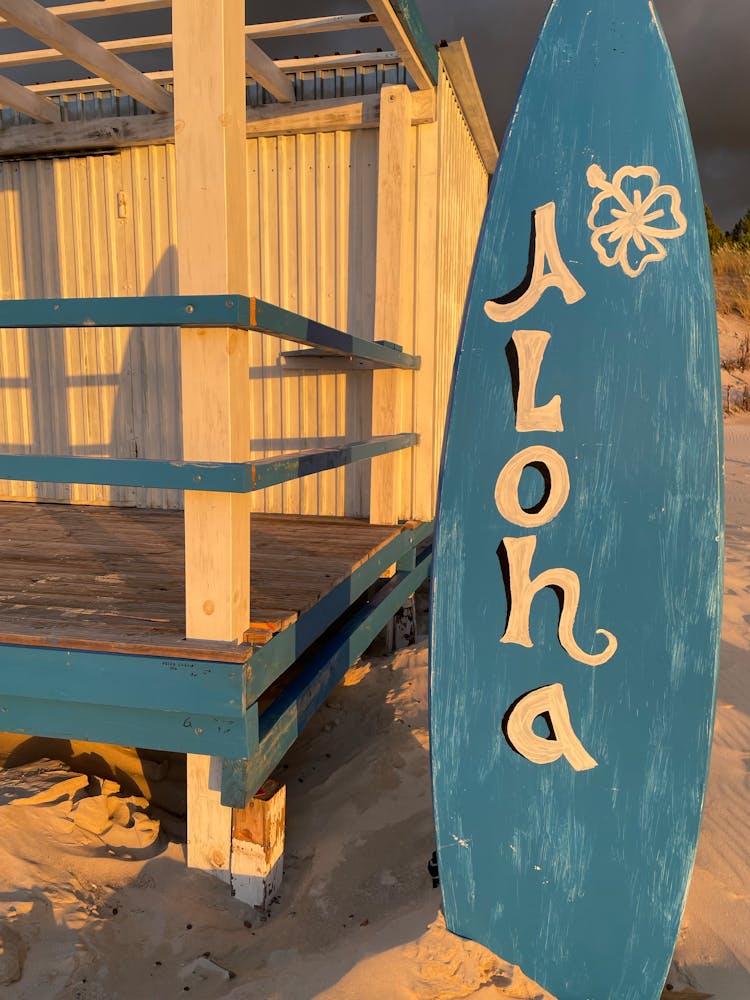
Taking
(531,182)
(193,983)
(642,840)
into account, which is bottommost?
(193,983)

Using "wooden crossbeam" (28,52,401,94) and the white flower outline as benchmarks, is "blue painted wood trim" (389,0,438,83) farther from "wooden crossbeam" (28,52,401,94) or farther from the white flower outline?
the white flower outline

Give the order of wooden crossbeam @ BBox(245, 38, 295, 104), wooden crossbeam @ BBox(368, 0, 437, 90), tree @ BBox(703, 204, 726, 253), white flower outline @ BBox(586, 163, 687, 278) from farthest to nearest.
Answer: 1. tree @ BBox(703, 204, 726, 253)
2. wooden crossbeam @ BBox(245, 38, 295, 104)
3. wooden crossbeam @ BBox(368, 0, 437, 90)
4. white flower outline @ BBox(586, 163, 687, 278)

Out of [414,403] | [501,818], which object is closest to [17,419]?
[414,403]

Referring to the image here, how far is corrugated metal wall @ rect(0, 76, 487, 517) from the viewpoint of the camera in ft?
17.0

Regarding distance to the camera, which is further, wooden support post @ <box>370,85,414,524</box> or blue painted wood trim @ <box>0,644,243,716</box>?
wooden support post @ <box>370,85,414,524</box>

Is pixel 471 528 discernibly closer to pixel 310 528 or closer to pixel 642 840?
pixel 642 840

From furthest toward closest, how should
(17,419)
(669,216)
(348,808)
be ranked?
(17,419) → (348,808) → (669,216)

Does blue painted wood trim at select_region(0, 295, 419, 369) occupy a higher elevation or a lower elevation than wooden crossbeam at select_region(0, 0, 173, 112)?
lower

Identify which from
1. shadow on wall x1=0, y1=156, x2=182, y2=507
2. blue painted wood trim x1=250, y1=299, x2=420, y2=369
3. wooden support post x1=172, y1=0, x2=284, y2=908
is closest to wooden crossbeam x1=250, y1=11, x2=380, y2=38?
shadow on wall x1=0, y1=156, x2=182, y2=507

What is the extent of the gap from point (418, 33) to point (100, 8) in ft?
6.15

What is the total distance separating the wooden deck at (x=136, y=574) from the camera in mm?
2490

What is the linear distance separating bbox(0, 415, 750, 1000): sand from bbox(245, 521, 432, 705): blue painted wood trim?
91 cm

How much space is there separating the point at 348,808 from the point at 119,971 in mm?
1230

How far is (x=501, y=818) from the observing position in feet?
8.09
